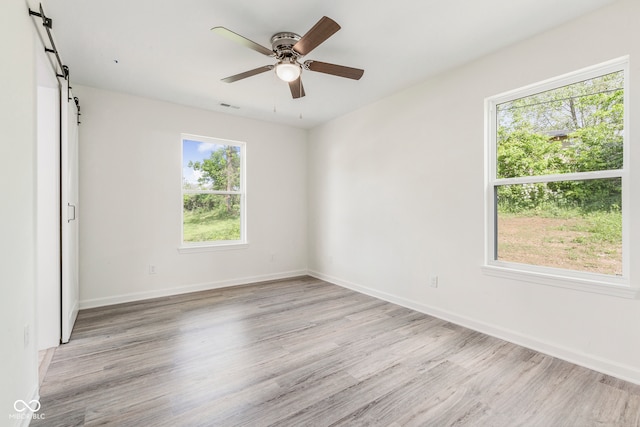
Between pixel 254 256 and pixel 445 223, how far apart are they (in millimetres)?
3002

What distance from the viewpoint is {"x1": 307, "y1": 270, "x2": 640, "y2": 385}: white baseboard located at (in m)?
2.04

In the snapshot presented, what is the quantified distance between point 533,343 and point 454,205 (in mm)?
1395

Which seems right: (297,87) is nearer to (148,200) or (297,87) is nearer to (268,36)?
(268,36)

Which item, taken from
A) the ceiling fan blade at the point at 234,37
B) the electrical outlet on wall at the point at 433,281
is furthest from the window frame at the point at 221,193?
the electrical outlet on wall at the point at 433,281

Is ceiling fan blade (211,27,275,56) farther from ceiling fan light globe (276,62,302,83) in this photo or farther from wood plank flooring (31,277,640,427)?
wood plank flooring (31,277,640,427)

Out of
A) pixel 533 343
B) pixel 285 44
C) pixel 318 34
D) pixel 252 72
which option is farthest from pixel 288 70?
pixel 533 343

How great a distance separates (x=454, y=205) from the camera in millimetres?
3057

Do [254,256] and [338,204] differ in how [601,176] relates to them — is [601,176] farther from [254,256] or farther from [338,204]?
[254,256]

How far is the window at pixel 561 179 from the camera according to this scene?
2.16 meters

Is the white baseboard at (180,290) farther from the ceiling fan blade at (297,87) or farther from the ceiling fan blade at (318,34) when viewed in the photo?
the ceiling fan blade at (318,34)

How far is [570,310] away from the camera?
228cm

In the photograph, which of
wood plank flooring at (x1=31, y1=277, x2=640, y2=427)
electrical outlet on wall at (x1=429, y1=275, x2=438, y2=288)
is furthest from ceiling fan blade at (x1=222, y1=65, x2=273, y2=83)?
electrical outlet on wall at (x1=429, y1=275, x2=438, y2=288)

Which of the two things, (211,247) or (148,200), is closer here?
(148,200)

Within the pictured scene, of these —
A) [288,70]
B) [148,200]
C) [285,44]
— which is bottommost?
[148,200]
